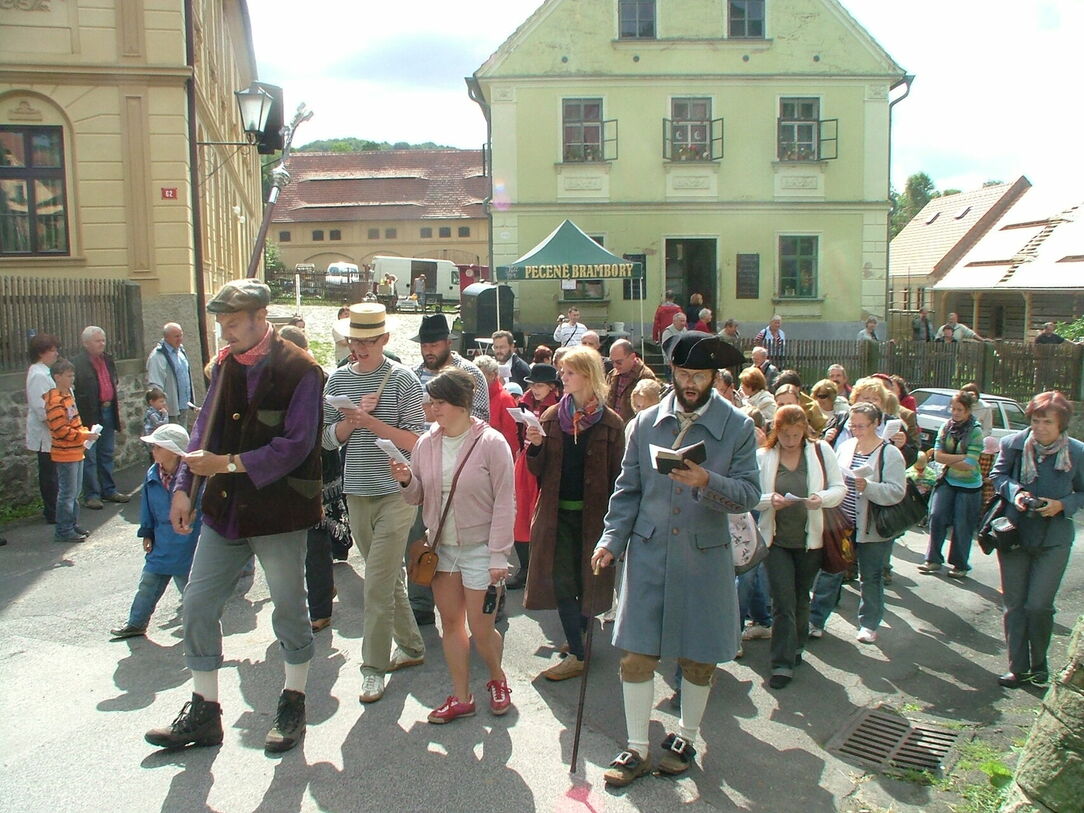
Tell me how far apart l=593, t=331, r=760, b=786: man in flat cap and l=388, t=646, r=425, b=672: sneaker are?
1628mm

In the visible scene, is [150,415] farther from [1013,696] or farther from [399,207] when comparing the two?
[399,207]

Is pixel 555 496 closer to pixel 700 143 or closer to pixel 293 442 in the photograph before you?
pixel 293 442

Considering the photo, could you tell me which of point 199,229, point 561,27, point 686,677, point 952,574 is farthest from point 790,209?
point 686,677

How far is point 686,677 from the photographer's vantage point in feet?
13.8

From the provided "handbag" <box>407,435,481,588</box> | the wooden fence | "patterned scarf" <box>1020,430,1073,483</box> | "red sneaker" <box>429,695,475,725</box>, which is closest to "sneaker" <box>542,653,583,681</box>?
"red sneaker" <box>429,695,475,725</box>

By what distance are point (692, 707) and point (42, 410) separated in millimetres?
6913

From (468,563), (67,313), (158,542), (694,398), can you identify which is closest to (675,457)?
(694,398)

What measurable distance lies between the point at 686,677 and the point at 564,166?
21857 millimetres

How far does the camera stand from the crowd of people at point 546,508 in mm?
4086

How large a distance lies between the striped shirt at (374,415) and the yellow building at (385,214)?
54.9m

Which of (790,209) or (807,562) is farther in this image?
(790,209)

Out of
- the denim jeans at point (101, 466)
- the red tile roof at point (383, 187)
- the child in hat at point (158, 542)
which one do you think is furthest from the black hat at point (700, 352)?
the red tile roof at point (383, 187)

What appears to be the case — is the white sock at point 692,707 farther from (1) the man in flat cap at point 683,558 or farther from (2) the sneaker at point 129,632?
(2) the sneaker at point 129,632

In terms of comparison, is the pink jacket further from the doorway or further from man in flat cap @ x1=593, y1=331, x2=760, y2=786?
the doorway
